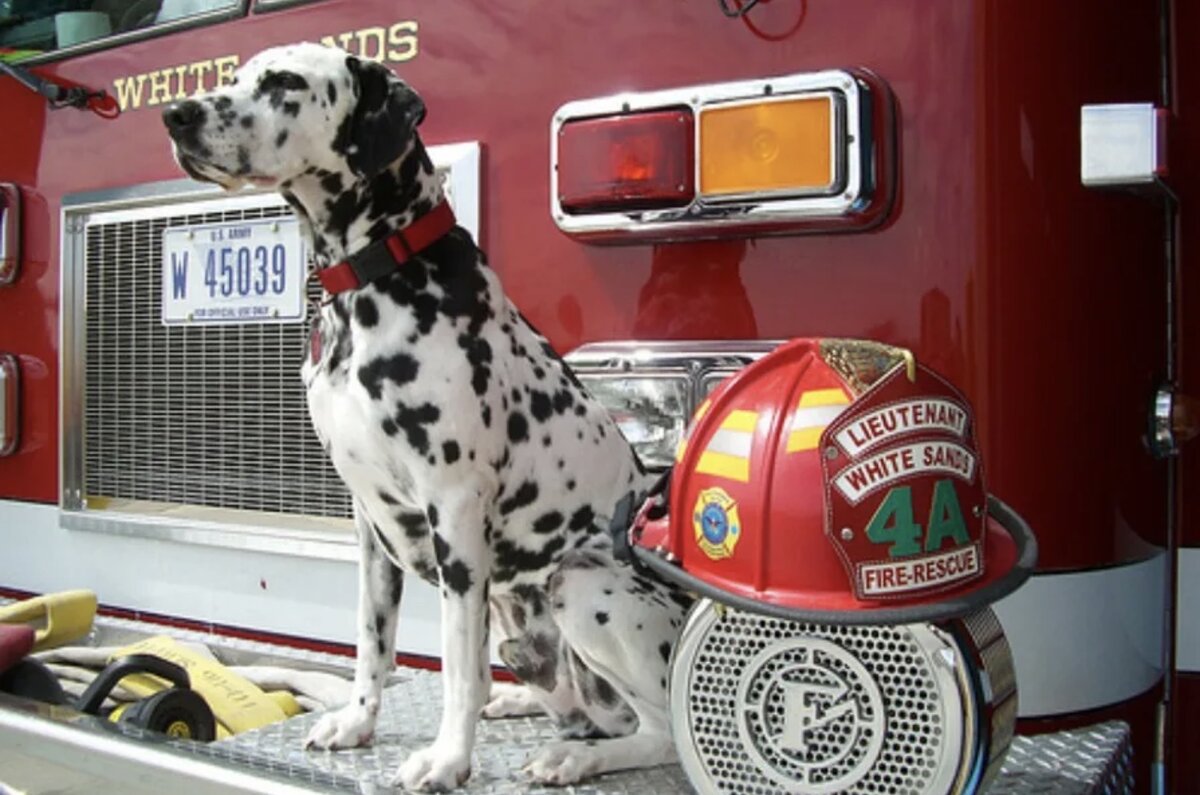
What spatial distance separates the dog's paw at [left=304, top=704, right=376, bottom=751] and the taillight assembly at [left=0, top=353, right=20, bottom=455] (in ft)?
4.68

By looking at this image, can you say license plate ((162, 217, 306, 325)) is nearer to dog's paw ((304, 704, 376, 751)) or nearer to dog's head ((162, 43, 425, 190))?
dog's head ((162, 43, 425, 190))

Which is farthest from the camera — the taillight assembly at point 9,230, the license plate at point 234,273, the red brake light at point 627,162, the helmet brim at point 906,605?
the taillight assembly at point 9,230

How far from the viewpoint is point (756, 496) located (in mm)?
1324

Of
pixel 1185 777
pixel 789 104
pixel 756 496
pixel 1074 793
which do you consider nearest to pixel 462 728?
pixel 756 496

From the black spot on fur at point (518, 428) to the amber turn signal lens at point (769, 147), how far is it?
0.41 metres

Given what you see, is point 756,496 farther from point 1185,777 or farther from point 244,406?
point 244,406

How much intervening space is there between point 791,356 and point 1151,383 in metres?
0.71

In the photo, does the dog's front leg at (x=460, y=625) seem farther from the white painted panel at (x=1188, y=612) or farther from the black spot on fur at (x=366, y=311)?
the white painted panel at (x=1188, y=612)

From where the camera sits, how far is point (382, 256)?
1.71 meters

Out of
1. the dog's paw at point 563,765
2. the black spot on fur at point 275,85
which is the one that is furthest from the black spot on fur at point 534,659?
the black spot on fur at point 275,85

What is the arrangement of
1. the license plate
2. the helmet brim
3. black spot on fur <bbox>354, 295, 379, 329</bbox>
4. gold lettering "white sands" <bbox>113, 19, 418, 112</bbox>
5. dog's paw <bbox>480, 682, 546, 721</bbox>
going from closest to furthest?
the helmet brim, black spot on fur <bbox>354, 295, 379, 329</bbox>, dog's paw <bbox>480, 682, 546, 721</bbox>, gold lettering "white sands" <bbox>113, 19, 418, 112</bbox>, the license plate

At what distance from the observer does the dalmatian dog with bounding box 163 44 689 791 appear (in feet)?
5.44

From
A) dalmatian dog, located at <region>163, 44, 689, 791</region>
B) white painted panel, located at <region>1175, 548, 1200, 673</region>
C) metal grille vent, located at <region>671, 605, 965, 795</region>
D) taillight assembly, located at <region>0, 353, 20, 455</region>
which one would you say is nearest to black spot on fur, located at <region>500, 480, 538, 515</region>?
dalmatian dog, located at <region>163, 44, 689, 791</region>

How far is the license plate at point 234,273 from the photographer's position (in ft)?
7.88
